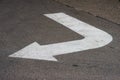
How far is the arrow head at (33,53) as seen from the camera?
659 cm

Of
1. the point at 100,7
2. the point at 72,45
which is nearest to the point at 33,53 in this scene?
the point at 72,45

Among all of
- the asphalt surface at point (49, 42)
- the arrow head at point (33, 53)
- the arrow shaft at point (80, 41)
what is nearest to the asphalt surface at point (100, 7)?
the asphalt surface at point (49, 42)

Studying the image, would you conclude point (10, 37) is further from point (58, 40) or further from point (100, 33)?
point (100, 33)

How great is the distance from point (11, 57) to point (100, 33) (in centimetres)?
284

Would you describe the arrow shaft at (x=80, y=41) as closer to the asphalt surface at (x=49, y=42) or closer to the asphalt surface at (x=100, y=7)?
the asphalt surface at (x=49, y=42)

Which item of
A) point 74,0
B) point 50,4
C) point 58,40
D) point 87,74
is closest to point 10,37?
point 58,40

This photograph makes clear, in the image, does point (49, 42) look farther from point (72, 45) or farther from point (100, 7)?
point (100, 7)

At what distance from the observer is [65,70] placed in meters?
5.96

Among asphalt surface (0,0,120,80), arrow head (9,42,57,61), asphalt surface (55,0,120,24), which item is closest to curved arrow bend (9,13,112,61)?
arrow head (9,42,57,61)

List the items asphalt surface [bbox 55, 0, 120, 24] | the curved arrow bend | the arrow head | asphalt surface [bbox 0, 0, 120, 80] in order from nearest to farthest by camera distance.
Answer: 1. asphalt surface [bbox 0, 0, 120, 80]
2. the arrow head
3. the curved arrow bend
4. asphalt surface [bbox 55, 0, 120, 24]

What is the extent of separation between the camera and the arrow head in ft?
21.6

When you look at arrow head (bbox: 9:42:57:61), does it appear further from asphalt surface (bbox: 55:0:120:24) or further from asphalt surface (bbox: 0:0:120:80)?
asphalt surface (bbox: 55:0:120:24)

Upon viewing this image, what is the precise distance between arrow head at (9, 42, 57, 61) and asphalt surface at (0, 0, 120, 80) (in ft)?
0.53

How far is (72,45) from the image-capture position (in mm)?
7387
